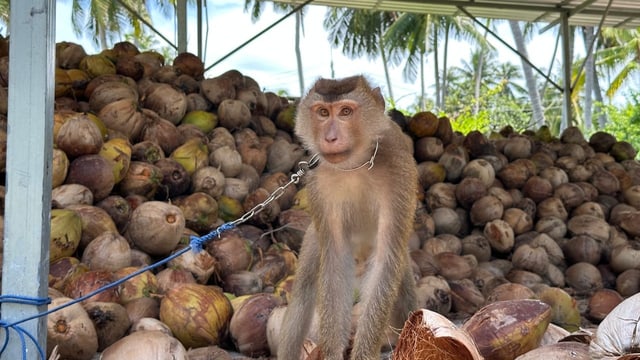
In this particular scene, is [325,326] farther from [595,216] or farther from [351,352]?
[595,216]

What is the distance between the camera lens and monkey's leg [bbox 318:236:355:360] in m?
3.15

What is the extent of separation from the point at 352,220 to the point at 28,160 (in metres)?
1.60

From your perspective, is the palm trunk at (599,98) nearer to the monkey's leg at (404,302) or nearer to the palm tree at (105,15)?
the palm tree at (105,15)

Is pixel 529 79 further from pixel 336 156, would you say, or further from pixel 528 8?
pixel 336 156

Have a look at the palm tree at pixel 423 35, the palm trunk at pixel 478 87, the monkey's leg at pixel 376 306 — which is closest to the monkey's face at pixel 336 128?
the monkey's leg at pixel 376 306

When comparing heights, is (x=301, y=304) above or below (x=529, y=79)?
below

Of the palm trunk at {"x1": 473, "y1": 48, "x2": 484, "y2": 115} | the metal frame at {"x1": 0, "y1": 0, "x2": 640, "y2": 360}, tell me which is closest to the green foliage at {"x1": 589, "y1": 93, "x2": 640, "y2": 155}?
the palm trunk at {"x1": 473, "y1": 48, "x2": 484, "y2": 115}

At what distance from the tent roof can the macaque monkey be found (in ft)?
20.5

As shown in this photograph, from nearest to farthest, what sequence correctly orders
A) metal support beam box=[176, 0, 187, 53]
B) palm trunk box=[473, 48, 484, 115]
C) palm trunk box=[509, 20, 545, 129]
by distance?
metal support beam box=[176, 0, 187, 53]
palm trunk box=[509, 20, 545, 129]
palm trunk box=[473, 48, 484, 115]

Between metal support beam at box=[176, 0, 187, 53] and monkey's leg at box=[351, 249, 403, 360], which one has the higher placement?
metal support beam at box=[176, 0, 187, 53]

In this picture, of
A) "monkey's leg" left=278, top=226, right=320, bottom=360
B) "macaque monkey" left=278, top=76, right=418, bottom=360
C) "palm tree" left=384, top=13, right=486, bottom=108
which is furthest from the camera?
"palm tree" left=384, top=13, right=486, bottom=108

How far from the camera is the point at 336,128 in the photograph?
3039 millimetres

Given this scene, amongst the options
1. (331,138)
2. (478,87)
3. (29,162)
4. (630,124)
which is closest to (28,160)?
(29,162)

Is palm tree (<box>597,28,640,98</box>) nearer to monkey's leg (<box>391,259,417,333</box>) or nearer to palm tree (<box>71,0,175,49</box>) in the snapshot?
palm tree (<box>71,0,175,49</box>)
